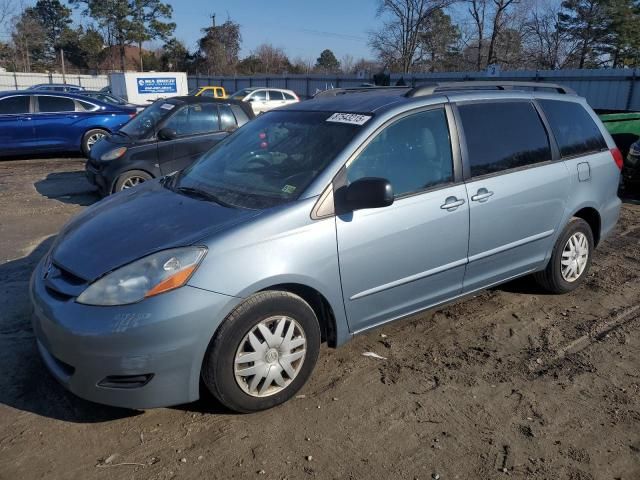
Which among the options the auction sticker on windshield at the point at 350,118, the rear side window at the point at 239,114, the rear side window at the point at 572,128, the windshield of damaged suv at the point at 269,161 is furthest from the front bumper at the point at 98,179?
the rear side window at the point at 572,128

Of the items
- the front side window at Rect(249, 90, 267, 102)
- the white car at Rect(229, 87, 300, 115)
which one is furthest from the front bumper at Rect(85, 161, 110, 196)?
the front side window at Rect(249, 90, 267, 102)

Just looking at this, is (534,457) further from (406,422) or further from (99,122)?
(99,122)

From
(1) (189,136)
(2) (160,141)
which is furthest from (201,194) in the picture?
(1) (189,136)

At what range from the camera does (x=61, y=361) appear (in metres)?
2.78

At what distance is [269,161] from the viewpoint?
3635mm

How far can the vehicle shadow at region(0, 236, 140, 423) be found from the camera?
9.93ft

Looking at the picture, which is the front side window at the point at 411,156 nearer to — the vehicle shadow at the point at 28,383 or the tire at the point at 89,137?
the vehicle shadow at the point at 28,383

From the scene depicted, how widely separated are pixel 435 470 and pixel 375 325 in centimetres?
103

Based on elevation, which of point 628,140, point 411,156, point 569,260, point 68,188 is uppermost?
point 411,156

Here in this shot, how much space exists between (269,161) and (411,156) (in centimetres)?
94

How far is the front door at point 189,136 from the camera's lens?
7.98 meters

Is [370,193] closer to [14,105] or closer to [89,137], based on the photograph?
[89,137]

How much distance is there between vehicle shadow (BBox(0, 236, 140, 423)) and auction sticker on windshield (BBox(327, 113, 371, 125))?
2.16 meters

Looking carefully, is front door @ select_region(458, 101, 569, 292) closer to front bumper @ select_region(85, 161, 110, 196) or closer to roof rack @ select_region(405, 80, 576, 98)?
roof rack @ select_region(405, 80, 576, 98)
